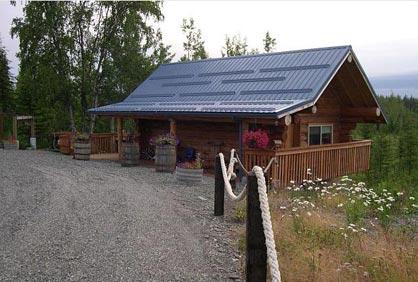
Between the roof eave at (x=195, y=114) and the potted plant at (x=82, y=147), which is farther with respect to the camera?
the potted plant at (x=82, y=147)

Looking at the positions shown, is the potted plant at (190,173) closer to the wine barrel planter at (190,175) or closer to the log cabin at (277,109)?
the wine barrel planter at (190,175)

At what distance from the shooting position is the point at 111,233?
22.4 feet

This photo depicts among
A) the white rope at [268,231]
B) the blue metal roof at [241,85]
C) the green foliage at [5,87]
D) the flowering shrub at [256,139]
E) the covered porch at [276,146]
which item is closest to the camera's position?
the white rope at [268,231]

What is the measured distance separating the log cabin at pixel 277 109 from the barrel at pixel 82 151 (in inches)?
72.3

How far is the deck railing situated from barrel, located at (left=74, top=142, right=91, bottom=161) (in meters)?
8.43

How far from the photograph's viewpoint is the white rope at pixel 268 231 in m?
3.44

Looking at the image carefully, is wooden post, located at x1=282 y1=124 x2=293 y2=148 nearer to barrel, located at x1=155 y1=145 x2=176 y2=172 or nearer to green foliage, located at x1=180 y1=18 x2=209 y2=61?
barrel, located at x1=155 y1=145 x2=176 y2=172

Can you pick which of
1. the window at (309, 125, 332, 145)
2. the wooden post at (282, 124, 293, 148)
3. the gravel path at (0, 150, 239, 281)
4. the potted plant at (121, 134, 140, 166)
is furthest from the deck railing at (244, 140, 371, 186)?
the potted plant at (121, 134, 140, 166)

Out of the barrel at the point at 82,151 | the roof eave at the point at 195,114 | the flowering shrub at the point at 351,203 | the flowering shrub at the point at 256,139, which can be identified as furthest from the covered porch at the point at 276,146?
the flowering shrub at the point at 351,203

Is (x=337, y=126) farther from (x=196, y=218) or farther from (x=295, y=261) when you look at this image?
(x=295, y=261)

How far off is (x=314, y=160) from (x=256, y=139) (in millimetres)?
2445

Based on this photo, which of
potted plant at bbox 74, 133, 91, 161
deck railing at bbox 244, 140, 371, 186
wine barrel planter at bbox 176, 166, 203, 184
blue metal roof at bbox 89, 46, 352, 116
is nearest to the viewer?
wine barrel planter at bbox 176, 166, 203, 184

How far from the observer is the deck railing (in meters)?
12.6

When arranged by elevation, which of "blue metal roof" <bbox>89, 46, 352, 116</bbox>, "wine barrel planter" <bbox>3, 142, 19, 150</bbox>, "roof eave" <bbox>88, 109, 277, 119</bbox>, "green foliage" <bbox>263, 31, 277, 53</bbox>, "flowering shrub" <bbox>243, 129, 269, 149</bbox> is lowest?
"wine barrel planter" <bbox>3, 142, 19, 150</bbox>
